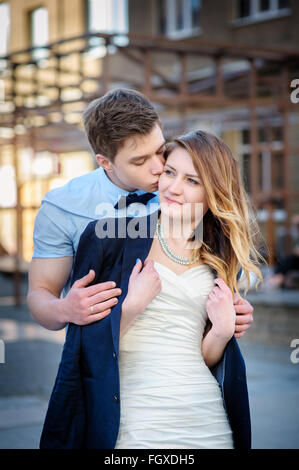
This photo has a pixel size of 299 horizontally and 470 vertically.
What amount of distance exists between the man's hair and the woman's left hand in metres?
0.57

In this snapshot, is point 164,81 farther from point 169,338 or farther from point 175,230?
point 169,338

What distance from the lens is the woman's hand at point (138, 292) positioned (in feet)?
7.32

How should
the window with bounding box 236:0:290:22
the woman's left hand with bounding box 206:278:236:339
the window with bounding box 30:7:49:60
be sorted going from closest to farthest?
the woman's left hand with bounding box 206:278:236:339 < the window with bounding box 236:0:290:22 < the window with bounding box 30:7:49:60

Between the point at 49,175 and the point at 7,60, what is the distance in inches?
112

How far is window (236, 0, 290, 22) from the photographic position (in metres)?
16.3

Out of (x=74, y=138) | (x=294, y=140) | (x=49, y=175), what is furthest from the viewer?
(x=294, y=140)

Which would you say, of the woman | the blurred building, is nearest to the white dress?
the woman

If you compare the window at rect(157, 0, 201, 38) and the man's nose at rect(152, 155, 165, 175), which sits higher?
the window at rect(157, 0, 201, 38)

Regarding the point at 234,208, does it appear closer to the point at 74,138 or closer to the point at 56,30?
the point at 74,138

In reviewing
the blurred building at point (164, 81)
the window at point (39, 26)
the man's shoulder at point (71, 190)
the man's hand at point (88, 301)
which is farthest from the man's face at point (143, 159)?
the window at point (39, 26)

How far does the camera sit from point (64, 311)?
226 centimetres

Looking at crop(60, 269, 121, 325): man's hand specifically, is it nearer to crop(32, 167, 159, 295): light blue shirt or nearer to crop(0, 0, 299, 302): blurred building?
crop(32, 167, 159, 295): light blue shirt

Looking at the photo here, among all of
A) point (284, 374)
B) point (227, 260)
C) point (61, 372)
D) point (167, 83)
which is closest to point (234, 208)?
point (227, 260)

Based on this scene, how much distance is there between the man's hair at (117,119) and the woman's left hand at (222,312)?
0.57 m
